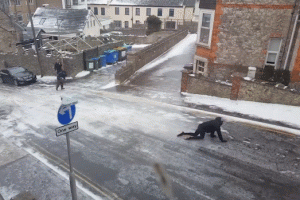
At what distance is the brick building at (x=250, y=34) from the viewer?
13.1m

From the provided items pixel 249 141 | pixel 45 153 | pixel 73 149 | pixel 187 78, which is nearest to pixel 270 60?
pixel 187 78

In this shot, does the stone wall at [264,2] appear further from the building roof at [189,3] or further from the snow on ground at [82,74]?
the building roof at [189,3]

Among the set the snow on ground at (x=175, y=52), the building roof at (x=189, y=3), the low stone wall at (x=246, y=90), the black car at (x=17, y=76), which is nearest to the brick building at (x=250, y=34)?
the low stone wall at (x=246, y=90)

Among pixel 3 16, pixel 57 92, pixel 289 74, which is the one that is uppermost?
pixel 3 16

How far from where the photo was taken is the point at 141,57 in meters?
21.5

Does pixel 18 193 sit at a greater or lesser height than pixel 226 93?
lesser

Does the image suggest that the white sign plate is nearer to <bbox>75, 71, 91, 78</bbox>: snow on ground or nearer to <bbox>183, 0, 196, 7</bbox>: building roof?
<bbox>75, 71, 91, 78</bbox>: snow on ground

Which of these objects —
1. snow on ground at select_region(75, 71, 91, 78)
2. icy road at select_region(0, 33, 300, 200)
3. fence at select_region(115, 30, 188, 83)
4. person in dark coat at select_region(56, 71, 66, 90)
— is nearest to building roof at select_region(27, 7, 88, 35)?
fence at select_region(115, 30, 188, 83)

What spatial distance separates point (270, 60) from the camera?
47.1 ft

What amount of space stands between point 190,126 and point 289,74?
265 inches

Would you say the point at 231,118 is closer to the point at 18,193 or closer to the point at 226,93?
the point at 226,93

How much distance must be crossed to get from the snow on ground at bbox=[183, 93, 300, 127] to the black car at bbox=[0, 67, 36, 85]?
1265cm

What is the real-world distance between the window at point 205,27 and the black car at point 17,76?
13.5m

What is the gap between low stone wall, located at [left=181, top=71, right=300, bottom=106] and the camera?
12320 millimetres
